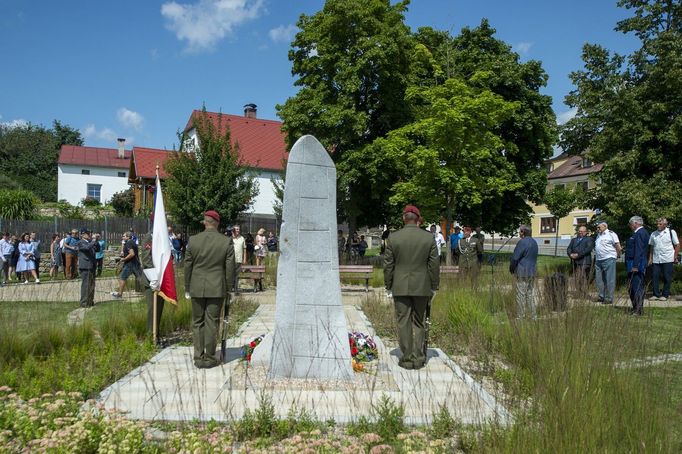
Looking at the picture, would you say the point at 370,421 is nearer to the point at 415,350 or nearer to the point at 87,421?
the point at 87,421

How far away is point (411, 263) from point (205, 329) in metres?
2.82

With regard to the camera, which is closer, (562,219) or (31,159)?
(562,219)

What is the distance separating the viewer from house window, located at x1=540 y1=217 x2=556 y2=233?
64287 millimetres

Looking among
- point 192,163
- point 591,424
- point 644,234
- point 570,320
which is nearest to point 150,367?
point 570,320

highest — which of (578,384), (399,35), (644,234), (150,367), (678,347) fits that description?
(399,35)

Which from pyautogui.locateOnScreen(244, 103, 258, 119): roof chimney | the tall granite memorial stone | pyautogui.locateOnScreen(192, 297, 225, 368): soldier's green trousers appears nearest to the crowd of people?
pyautogui.locateOnScreen(192, 297, 225, 368): soldier's green trousers

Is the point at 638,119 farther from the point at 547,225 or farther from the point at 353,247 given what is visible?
the point at 547,225

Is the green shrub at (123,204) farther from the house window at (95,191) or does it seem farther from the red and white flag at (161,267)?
the red and white flag at (161,267)

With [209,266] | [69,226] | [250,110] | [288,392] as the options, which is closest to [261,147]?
[250,110]

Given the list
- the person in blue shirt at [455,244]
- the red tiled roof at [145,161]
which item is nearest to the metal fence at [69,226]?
the person in blue shirt at [455,244]

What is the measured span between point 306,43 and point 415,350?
954 inches

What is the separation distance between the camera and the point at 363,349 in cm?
785

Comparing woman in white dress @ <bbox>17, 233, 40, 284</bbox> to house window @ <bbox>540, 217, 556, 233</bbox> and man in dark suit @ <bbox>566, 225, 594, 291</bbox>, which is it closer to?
man in dark suit @ <bbox>566, 225, 594, 291</bbox>

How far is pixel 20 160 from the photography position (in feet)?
247
